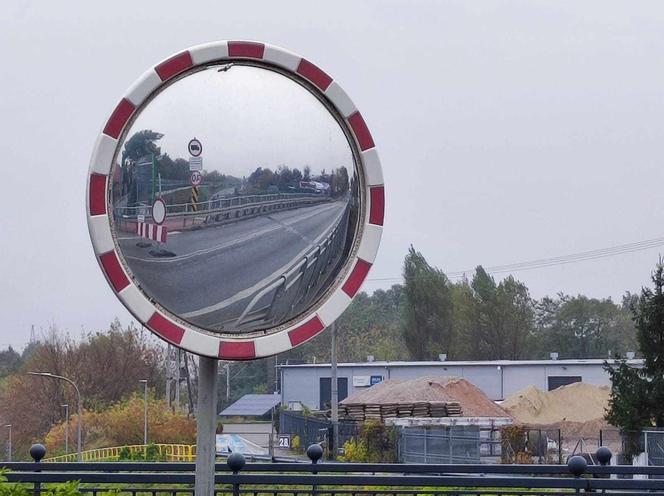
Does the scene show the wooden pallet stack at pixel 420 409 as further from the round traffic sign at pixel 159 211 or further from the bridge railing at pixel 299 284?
the round traffic sign at pixel 159 211

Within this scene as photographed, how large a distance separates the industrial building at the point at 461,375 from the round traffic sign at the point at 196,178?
5896 cm

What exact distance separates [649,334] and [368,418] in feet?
56.5

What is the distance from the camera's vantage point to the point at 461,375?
65250 millimetres

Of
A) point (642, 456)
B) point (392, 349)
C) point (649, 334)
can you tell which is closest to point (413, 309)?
point (392, 349)

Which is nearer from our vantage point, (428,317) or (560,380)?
(560,380)

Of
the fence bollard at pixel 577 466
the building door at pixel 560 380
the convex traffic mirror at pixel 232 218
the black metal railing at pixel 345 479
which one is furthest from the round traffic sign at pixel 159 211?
the building door at pixel 560 380

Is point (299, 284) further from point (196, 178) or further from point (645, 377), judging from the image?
point (645, 377)

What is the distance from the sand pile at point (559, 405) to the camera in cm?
5134

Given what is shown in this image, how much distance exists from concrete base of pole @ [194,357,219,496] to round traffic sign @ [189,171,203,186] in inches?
29.4

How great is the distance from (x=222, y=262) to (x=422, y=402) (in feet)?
139

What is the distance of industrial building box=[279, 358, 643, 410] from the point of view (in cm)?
6412

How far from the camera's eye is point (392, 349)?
94.2m

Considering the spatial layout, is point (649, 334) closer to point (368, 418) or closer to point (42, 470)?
point (368, 418)

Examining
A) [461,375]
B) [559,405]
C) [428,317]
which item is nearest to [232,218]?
[559,405]
